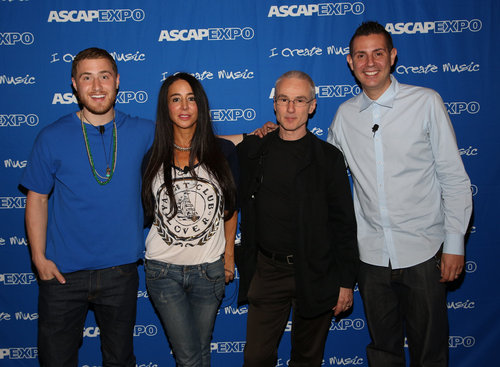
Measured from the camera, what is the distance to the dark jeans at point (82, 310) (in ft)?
6.77

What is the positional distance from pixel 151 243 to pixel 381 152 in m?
1.38

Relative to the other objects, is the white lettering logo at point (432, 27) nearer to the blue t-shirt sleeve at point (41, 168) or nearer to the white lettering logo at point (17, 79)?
the blue t-shirt sleeve at point (41, 168)

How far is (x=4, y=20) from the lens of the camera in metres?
2.69

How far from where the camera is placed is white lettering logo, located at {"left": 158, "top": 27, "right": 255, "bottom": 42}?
2.72 meters

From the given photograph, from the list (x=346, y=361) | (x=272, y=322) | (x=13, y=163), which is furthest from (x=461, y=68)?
(x=13, y=163)

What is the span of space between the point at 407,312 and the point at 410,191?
2.33 feet

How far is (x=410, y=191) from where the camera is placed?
6.98 feet

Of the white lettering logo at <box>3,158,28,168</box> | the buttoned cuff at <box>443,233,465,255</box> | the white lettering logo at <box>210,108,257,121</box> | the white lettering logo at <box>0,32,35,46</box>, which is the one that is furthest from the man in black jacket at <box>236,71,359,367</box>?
the white lettering logo at <box>0,32,35,46</box>

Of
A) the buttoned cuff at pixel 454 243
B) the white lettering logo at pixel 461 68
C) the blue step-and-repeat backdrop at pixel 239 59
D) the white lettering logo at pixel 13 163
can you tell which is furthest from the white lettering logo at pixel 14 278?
the white lettering logo at pixel 461 68

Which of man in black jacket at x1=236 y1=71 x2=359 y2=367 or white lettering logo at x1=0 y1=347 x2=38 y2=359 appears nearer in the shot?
man in black jacket at x1=236 y1=71 x2=359 y2=367

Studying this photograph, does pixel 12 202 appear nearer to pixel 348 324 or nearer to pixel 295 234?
pixel 295 234

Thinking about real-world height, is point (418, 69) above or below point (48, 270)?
above

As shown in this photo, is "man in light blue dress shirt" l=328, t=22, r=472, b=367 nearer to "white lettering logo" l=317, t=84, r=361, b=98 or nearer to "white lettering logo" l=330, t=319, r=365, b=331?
"white lettering logo" l=317, t=84, r=361, b=98

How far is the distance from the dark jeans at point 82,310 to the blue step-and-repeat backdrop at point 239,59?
711 mm
